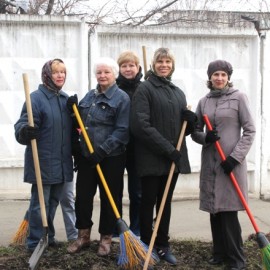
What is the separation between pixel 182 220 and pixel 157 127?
2.23m

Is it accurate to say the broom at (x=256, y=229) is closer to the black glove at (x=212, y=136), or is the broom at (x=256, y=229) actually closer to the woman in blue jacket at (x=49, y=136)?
the black glove at (x=212, y=136)

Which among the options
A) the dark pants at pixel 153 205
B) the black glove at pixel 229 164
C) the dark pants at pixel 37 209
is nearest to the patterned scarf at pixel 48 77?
the dark pants at pixel 37 209

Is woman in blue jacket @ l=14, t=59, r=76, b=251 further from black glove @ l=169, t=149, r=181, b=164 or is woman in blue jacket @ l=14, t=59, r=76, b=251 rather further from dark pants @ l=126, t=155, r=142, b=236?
black glove @ l=169, t=149, r=181, b=164

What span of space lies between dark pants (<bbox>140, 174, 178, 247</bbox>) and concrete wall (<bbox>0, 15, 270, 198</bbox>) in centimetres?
262

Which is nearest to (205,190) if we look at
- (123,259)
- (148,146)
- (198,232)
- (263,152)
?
(148,146)

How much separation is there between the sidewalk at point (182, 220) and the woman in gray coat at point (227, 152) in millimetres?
1046

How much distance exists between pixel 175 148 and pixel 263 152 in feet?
10.7

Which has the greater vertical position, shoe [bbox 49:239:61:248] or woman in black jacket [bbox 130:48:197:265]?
woman in black jacket [bbox 130:48:197:265]

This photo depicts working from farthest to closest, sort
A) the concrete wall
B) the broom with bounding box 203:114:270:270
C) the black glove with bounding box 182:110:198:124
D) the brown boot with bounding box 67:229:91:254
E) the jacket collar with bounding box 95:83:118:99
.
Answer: the concrete wall → the brown boot with bounding box 67:229:91:254 → the jacket collar with bounding box 95:83:118:99 → the black glove with bounding box 182:110:198:124 → the broom with bounding box 203:114:270:270

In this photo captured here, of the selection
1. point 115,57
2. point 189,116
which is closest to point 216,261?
point 189,116

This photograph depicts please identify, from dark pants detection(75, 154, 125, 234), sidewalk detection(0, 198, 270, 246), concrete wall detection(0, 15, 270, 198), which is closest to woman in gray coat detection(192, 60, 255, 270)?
dark pants detection(75, 154, 125, 234)

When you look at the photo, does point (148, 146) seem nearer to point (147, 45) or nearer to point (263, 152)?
point (147, 45)

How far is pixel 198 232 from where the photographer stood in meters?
5.33

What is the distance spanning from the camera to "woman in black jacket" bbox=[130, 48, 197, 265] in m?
3.90
